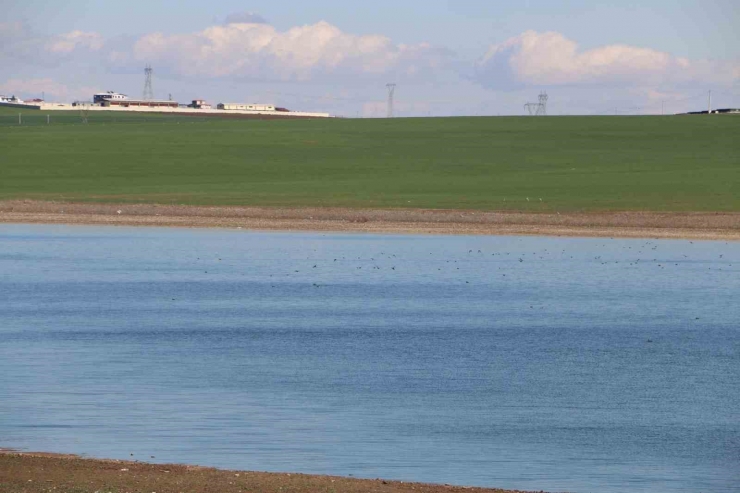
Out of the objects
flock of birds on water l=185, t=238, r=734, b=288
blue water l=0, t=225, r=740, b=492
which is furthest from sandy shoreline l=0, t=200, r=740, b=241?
blue water l=0, t=225, r=740, b=492

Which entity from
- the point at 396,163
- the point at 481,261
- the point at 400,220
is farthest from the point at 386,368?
the point at 396,163

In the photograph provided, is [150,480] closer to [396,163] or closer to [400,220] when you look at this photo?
[400,220]

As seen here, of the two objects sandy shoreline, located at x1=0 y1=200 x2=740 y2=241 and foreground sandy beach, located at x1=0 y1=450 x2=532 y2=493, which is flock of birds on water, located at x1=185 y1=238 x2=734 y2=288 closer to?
sandy shoreline, located at x1=0 y1=200 x2=740 y2=241

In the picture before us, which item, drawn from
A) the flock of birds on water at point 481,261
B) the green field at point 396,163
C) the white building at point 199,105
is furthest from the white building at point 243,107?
the flock of birds on water at point 481,261

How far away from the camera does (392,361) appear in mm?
21641

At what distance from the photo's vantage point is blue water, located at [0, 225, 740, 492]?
48.6ft

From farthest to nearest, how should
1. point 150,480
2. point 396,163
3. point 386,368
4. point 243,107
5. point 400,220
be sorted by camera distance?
point 243,107
point 396,163
point 400,220
point 386,368
point 150,480

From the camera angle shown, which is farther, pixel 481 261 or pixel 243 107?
pixel 243 107

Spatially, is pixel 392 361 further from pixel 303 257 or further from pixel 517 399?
pixel 303 257

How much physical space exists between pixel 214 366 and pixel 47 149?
72871 mm

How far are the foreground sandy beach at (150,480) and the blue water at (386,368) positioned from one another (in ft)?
2.78

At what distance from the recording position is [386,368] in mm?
20891

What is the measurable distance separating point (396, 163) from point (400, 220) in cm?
2799

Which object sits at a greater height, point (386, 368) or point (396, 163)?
point (396, 163)
